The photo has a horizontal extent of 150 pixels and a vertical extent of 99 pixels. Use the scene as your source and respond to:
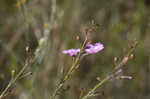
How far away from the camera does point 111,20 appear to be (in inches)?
144

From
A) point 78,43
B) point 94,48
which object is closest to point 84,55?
point 94,48

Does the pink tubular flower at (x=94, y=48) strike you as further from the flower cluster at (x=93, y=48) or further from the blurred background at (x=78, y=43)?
the blurred background at (x=78, y=43)

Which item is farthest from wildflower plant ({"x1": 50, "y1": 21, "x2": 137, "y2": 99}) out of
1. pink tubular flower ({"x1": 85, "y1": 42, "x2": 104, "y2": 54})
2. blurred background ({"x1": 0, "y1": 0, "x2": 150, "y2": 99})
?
blurred background ({"x1": 0, "y1": 0, "x2": 150, "y2": 99})

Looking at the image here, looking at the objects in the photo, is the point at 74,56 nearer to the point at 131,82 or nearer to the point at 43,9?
the point at 131,82

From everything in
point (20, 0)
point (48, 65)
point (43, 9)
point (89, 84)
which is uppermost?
point (20, 0)

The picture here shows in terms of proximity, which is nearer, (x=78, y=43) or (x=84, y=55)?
(x=84, y=55)

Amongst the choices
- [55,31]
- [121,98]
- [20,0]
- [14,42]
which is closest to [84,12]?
[55,31]

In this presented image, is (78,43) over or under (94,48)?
under

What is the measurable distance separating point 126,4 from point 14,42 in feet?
5.82

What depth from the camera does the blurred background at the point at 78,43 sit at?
2.79 meters

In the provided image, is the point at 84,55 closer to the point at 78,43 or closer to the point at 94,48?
the point at 94,48

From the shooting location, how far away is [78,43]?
3.12 metres

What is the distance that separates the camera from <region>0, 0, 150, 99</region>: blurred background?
9.15ft

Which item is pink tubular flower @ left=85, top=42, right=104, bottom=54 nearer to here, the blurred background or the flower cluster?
the flower cluster
